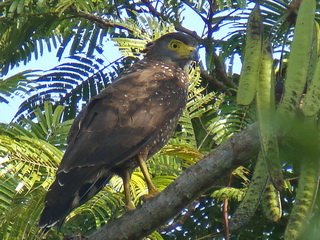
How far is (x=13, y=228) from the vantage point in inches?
156

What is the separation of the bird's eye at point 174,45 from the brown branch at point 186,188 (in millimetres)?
2434

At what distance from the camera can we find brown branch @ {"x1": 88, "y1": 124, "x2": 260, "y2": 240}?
3.34 meters

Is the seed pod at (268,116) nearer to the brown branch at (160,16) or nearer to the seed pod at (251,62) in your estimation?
the seed pod at (251,62)

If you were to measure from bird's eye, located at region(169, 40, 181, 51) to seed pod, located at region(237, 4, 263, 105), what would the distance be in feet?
11.7

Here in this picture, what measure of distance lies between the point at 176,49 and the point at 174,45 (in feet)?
0.15

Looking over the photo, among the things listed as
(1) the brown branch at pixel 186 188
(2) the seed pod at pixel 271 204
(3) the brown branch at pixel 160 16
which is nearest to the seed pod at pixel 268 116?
(2) the seed pod at pixel 271 204

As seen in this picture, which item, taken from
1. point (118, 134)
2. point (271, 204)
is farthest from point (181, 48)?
point (271, 204)

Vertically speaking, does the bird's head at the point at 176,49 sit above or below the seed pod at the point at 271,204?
above

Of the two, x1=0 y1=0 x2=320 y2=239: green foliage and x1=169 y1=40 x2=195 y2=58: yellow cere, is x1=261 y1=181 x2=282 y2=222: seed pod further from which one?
x1=169 y1=40 x2=195 y2=58: yellow cere

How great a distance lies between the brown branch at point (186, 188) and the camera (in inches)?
131

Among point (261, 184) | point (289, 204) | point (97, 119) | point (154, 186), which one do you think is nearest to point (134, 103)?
point (97, 119)

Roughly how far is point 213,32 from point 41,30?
1761mm

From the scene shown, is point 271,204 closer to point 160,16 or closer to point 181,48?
point 181,48

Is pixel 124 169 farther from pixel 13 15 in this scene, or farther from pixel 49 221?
pixel 13 15
